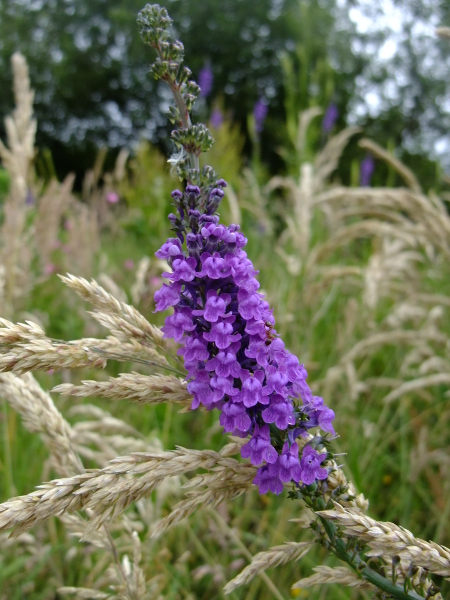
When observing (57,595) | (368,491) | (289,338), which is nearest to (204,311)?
(57,595)

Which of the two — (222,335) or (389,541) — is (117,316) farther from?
(389,541)

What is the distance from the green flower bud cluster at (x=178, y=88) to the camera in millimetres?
946

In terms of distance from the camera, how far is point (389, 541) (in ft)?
2.68

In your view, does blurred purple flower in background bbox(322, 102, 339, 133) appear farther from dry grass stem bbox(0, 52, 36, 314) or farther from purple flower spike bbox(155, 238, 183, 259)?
purple flower spike bbox(155, 238, 183, 259)

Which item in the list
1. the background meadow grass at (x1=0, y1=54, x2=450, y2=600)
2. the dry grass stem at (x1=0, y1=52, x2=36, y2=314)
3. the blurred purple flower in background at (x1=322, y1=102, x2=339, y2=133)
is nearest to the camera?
the background meadow grass at (x1=0, y1=54, x2=450, y2=600)

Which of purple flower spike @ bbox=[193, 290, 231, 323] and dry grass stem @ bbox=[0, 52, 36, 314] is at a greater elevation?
dry grass stem @ bbox=[0, 52, 36, 314]

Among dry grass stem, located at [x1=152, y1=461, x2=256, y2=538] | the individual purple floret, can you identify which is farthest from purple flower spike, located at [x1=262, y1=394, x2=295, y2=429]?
dry grass stem, located at [x1=152, y1=461, x2=256, y2=538]

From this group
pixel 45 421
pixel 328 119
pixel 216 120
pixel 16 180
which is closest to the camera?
pixel 45 421

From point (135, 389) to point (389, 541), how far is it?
0.47 metres

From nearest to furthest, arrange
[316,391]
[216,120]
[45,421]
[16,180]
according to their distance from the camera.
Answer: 1. [45,421]
2. [16,180]
3. [316,391]
4. [216,120]

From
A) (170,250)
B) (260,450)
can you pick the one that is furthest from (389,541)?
(170,250)

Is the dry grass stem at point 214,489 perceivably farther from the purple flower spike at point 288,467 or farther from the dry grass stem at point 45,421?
the dry grass stem at point 45,421

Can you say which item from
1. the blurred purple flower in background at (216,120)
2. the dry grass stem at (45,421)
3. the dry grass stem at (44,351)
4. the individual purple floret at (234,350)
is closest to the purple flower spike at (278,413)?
the individual purple floret at (234,350)

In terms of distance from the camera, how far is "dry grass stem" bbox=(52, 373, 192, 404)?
900 mm
